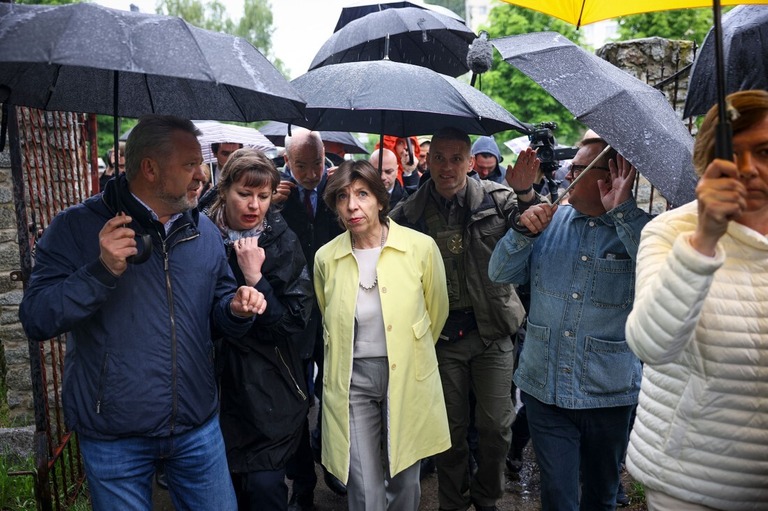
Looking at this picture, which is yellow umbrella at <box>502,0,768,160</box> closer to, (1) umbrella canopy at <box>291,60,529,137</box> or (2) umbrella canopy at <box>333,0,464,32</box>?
(1) umbrella canopy at <box>291,60,529,137</box>

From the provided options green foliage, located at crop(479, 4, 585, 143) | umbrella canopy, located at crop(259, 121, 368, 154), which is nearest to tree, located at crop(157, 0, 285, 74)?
green foliage, located at crop(479, 4, 585, 143)

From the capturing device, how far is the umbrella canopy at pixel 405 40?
16.5 ft

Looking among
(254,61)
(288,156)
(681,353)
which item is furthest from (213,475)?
(288,156)

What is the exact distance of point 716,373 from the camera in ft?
6.88

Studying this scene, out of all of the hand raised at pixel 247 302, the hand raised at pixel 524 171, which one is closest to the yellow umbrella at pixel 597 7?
the hand raised at pixel 524 171

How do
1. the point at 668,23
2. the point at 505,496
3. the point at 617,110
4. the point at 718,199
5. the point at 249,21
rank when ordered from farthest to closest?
the point at 249,21, the point at 668,23, the point at 505,496, the point at 617,110, the point at 718,199

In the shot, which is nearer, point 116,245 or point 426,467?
point 116,245

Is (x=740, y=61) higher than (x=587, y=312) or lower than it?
higher

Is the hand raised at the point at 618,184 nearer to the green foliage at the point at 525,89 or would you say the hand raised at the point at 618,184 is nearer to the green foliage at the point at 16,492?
the green foliage at the point at 16,492

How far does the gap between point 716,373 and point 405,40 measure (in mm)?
4030

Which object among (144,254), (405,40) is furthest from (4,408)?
(405,40)

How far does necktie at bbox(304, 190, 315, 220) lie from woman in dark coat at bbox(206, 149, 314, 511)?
1.20 metres

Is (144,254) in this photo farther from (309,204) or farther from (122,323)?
(309,204)

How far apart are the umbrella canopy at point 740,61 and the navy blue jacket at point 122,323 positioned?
2.67 m
